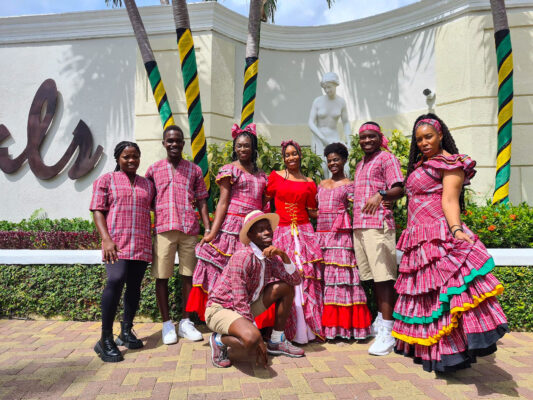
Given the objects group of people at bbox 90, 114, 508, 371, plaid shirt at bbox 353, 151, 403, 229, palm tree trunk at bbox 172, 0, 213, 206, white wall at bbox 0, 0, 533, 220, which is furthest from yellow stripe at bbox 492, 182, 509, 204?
palm tree trunk at bbox 172, 0, 213, 206

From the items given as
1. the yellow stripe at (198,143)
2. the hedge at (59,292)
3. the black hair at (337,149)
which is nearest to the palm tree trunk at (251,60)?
the yellow stripe at (198,143)

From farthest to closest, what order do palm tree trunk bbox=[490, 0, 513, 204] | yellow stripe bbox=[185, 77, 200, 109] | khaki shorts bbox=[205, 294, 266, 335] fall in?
yellow stripe bbox=[185, 77, 200, 109]
palm tree trunk bbox=[490, 0, 513, 204]
khaki shorts bbox=[205, 294, 266, 335]

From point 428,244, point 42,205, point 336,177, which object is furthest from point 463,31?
point 42,205

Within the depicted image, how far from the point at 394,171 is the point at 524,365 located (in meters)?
1.85

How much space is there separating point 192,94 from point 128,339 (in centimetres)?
413

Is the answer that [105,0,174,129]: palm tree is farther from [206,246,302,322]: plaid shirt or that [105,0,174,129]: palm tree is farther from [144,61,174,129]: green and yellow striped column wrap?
[206,246,302,322]: plaid shirt

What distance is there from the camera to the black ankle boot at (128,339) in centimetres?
338

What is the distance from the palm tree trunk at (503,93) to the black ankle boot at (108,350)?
222 inches

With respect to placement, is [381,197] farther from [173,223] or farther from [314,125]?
[314,125]

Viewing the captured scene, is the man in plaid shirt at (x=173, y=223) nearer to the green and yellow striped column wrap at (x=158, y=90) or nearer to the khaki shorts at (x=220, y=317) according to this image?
the khaki shorts at (x=220, y=317)

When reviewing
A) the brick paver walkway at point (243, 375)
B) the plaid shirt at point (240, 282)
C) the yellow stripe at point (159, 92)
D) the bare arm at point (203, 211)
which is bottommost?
the brick paver walkway at point (243, 375)

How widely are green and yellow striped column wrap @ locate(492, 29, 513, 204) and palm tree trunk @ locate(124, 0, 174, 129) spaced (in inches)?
222

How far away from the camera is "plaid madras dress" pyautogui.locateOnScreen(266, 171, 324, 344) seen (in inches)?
138

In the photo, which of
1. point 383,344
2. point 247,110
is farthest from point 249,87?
point 383,344
